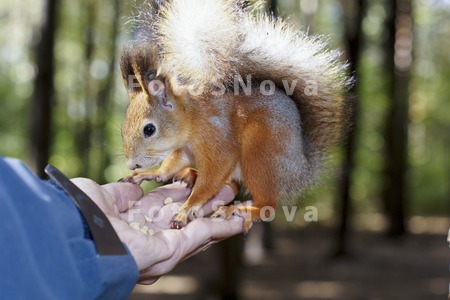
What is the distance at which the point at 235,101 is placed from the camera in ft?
6.84

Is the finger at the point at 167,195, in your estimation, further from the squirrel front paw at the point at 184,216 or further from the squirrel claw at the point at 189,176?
the squirrel front paw at the point at 184,216

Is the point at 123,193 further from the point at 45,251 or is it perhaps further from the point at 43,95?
the point at 43,95

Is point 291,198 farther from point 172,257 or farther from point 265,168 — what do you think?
point 172,257

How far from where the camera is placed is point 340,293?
804 cm

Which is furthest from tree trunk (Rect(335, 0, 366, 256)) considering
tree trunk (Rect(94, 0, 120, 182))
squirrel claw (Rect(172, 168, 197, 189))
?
squirrel claw (Rect(172, 168, 197, 189))

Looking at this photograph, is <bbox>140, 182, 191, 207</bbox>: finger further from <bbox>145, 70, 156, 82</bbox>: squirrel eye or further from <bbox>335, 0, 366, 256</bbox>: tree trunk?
<bbox>335, 0, 366, 256</bbox>: tree trunk

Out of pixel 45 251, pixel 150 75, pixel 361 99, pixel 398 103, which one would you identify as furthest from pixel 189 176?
pixel 398 103

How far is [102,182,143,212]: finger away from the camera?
2.16 meters

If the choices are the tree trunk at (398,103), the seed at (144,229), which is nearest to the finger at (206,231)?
the seed at (144,229)

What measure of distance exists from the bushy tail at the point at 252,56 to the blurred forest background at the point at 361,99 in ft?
23.2

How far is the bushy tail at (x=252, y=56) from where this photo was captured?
1.91 m

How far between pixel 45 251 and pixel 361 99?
32.4ft

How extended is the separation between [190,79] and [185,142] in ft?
0.71

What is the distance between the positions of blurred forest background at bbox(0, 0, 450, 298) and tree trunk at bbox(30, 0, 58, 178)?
139 inches
